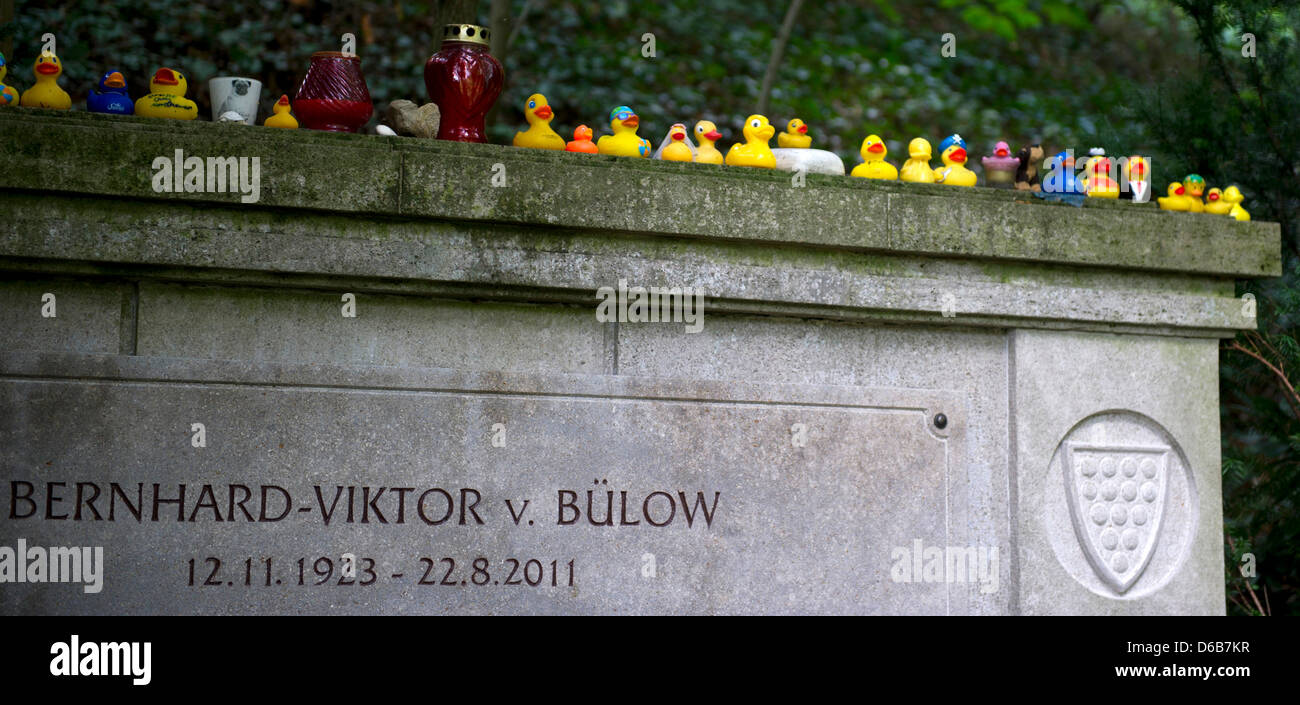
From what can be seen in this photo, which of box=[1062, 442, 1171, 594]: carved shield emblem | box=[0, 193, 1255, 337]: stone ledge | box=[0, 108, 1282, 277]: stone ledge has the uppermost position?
box=[0, 108, 1282, 277]: stone ledge

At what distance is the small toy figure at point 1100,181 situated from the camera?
4.59 meters

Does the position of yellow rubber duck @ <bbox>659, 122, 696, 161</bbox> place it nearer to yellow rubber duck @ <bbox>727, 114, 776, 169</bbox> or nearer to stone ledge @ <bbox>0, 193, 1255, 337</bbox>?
yellow rubber duck @ <bbox>727, 114, 776, 169</bbox>

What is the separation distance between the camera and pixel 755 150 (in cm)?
431

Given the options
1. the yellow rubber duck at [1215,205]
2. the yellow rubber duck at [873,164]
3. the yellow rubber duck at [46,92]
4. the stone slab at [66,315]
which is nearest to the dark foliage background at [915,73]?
the yellow rubber duck at [1215,205]

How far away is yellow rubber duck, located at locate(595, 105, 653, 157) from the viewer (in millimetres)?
4160

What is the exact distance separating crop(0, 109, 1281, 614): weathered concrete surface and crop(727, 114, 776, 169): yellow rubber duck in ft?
0.52

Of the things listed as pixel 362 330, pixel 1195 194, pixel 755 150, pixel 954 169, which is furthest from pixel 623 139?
pixel 1195 194

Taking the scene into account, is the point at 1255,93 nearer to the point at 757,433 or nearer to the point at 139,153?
the point at 757,433

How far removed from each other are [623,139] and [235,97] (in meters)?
1.33

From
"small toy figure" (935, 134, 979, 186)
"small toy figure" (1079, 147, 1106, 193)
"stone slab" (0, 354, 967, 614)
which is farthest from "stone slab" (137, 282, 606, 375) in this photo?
"small toy figure" (1079, 147, 1106, 193)

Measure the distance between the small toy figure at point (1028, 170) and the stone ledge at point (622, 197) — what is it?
0.59 feet

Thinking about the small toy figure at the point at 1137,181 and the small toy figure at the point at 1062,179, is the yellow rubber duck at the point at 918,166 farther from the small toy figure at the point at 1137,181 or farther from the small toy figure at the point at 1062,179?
the small toy figure at the point at 1137,181

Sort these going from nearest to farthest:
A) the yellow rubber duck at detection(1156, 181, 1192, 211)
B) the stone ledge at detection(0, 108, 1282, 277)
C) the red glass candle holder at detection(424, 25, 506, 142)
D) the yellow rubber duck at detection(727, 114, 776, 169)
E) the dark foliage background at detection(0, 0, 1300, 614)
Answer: the stone ledge at detection(0, 108, 1282, 277) < the red glass candle holder at detection(424, 25, 506, 142) < the yellow rubber duck at detection(727, 114, 776, 169) < the yellow rubber duck at detection(1156, 181, 1192, 211) < the dark foliage background at detection(0, 0, 1300, 614)

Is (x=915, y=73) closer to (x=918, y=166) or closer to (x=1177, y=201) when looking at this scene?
(x=1177, y=201)
